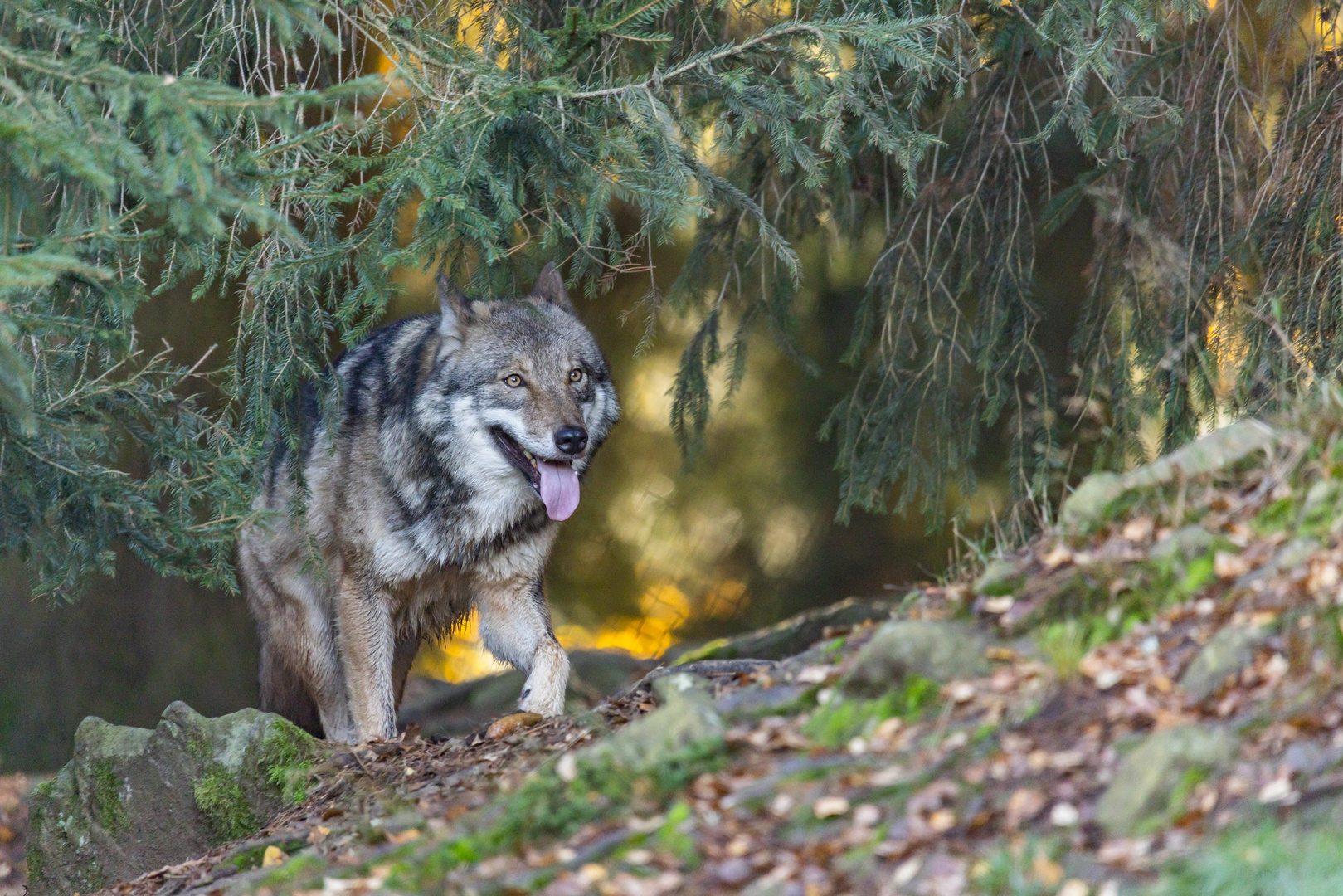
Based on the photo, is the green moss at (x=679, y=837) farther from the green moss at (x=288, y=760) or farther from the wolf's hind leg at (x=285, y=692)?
the wolf's hind leg at (x=285, y=692)

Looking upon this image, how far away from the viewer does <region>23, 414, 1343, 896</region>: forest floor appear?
2.82 metres

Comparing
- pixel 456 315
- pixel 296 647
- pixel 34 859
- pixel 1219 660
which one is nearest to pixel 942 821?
pixel 1219 660

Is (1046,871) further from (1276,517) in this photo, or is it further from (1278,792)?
(1276,517)

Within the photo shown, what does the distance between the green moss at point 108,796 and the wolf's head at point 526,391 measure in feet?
7.35

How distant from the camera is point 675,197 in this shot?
4578 mm

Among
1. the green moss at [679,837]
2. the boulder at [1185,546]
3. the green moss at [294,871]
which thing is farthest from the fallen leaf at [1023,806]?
the green moss at [294,871]

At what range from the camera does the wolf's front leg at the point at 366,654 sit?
239 inches

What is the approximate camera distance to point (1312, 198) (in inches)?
210

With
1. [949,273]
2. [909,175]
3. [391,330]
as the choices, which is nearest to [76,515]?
[391,330]

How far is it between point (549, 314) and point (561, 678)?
177 centimetres

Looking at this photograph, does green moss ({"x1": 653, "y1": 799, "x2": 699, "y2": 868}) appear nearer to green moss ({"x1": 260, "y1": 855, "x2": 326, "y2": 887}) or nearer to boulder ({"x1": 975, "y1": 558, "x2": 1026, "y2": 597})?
green moss ({"x1": 260, "y1": 855, "x2": 326, "y2": 887})

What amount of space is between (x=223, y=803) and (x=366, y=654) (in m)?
0.96

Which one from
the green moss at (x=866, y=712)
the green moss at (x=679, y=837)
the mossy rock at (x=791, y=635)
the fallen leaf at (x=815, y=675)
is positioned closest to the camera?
the green moss at (x=679, y=837)

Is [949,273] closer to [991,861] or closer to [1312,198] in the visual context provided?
[1312,198]
